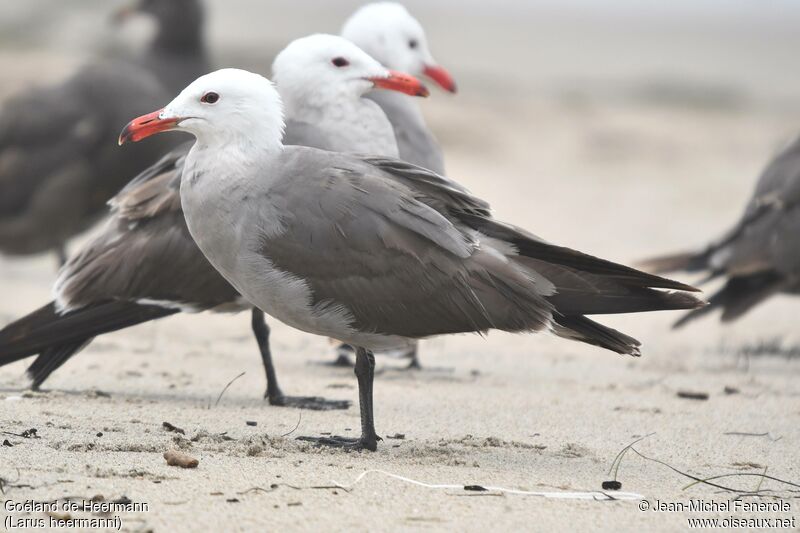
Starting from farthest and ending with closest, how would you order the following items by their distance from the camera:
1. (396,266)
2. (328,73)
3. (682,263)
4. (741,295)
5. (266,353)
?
(682,263), (741,295), (328,73), (266,353), (396,266)

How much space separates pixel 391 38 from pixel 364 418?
3847 mm

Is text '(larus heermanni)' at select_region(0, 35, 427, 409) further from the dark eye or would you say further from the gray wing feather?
the gray wing feather

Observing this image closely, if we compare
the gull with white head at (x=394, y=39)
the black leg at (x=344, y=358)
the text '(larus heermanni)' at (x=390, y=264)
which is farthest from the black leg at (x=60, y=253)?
the text '(larus heermanni)' at (x=390, y=264)

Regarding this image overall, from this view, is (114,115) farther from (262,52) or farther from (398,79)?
(262,52)

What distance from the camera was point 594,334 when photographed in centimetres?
517

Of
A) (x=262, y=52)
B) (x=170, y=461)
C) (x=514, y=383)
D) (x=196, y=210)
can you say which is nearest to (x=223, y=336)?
(x=514, y=383)

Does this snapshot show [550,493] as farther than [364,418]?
No

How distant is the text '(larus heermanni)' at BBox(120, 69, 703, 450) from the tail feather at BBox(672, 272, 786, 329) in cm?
356

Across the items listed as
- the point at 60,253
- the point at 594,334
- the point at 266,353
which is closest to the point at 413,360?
the point at 266,353

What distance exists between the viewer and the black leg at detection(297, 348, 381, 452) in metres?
5.22

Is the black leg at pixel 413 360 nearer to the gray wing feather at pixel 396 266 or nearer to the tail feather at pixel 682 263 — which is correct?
the tail feather at pixel 682 263

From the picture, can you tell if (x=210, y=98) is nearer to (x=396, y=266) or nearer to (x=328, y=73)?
(x=396, y=266)

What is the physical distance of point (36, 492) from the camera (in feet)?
13.8

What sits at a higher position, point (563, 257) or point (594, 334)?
point (563, 257)
